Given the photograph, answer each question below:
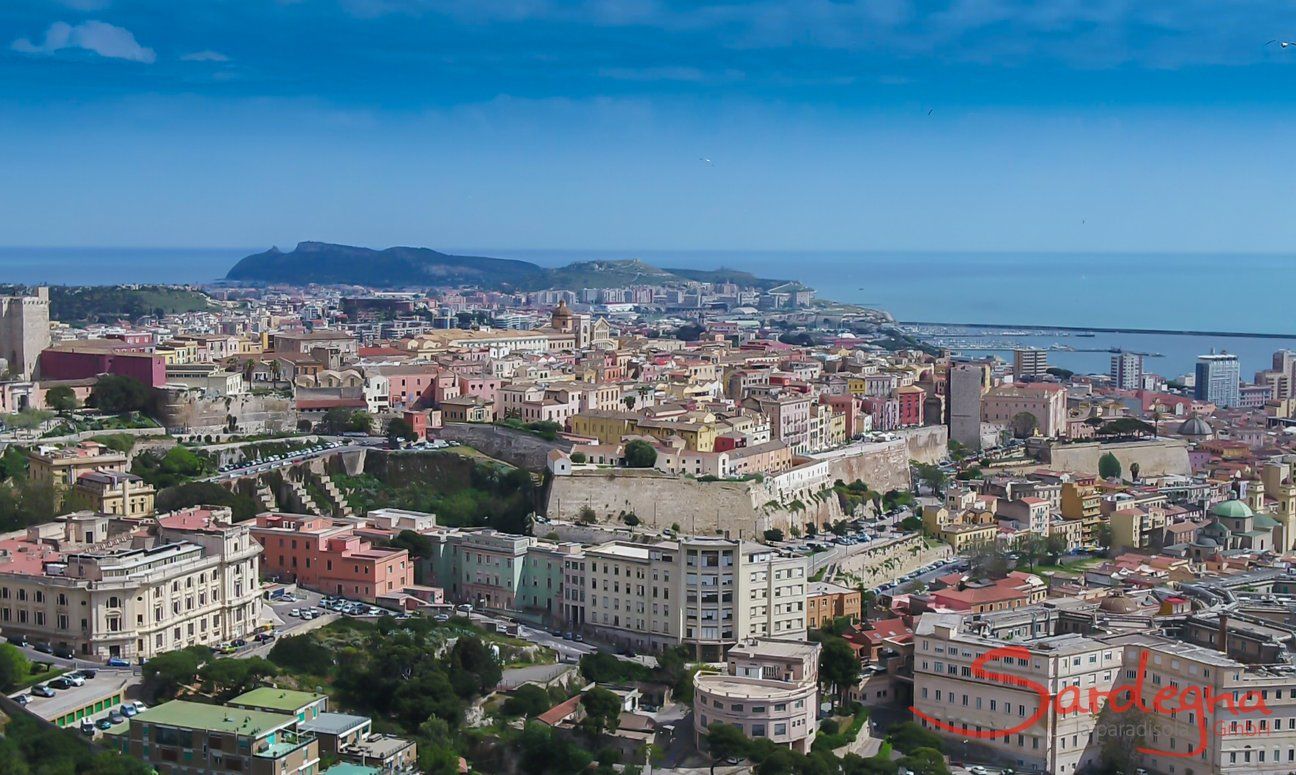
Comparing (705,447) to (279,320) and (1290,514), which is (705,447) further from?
(279,320)

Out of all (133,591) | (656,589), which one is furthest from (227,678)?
(656,589)

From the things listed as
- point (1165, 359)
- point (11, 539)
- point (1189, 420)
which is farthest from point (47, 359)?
point (1165, 359)

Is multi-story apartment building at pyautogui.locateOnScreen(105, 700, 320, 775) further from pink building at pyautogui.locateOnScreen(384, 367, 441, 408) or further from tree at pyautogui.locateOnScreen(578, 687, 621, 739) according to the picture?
pink building at pyautogui.locateOnScreen(384, 367, 441, 408)

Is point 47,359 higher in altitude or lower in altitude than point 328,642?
higher

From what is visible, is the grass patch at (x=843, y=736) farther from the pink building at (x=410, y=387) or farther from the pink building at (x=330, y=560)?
the pink building at (x=410, y=387)

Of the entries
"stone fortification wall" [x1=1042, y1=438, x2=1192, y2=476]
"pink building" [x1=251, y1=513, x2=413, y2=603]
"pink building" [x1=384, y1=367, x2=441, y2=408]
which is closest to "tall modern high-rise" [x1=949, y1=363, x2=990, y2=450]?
"stone fortification wall" [x1=1042, y1=438, x2=1192, y2=476]

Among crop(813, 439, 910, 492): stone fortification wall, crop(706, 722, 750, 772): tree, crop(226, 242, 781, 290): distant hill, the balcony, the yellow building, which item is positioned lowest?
crop(706, 722, 750, 772): tree
